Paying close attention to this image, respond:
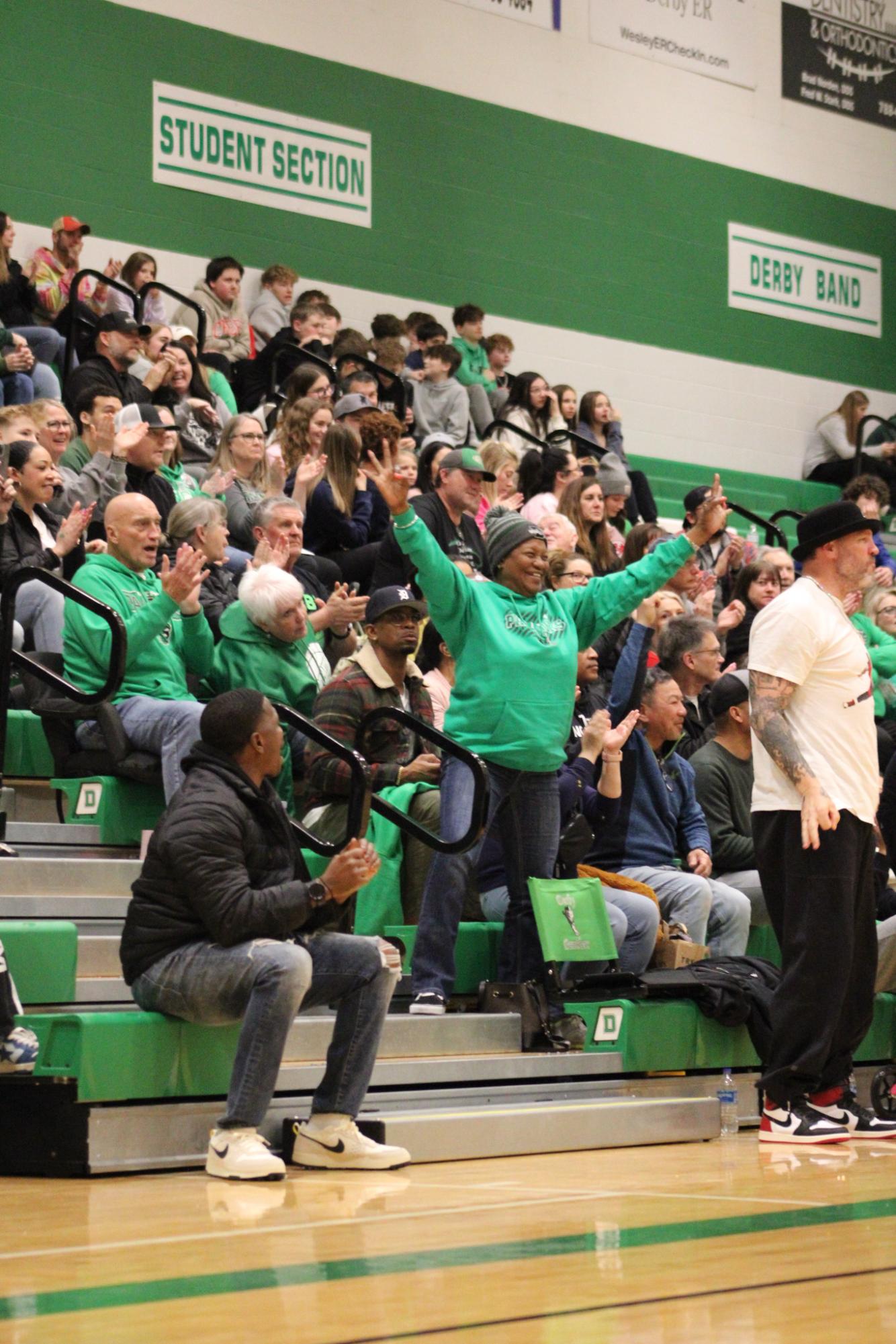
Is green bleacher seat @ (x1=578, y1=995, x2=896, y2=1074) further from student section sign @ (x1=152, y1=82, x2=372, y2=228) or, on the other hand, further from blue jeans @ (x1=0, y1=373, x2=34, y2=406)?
student section sign @ (x1=152, y1=82, x2=372, y2=228)

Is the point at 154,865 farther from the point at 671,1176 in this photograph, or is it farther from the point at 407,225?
the point at 407,225

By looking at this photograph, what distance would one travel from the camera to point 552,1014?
5.83 m

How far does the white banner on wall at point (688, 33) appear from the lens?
1505 cm

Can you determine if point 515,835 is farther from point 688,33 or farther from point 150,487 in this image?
point 688,33

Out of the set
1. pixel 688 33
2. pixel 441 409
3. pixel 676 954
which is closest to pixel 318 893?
pixel 676 954

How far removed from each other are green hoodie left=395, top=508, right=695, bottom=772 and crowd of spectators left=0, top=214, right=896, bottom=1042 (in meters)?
0.02

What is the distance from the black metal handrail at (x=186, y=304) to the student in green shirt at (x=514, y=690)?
5.14 metres

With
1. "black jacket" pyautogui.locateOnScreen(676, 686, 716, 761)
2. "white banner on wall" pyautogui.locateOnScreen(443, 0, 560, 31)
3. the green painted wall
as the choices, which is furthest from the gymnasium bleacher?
"white banner on wall" pyautogui.locateOnScreen(443, 0, 560, 31)

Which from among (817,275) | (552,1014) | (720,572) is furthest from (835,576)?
(817,275)

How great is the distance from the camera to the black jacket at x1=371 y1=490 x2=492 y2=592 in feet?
25.8

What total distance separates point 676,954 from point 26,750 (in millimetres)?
2271

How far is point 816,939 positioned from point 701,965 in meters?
1.09

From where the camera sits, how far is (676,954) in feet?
20.5

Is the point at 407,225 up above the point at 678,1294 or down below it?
above
